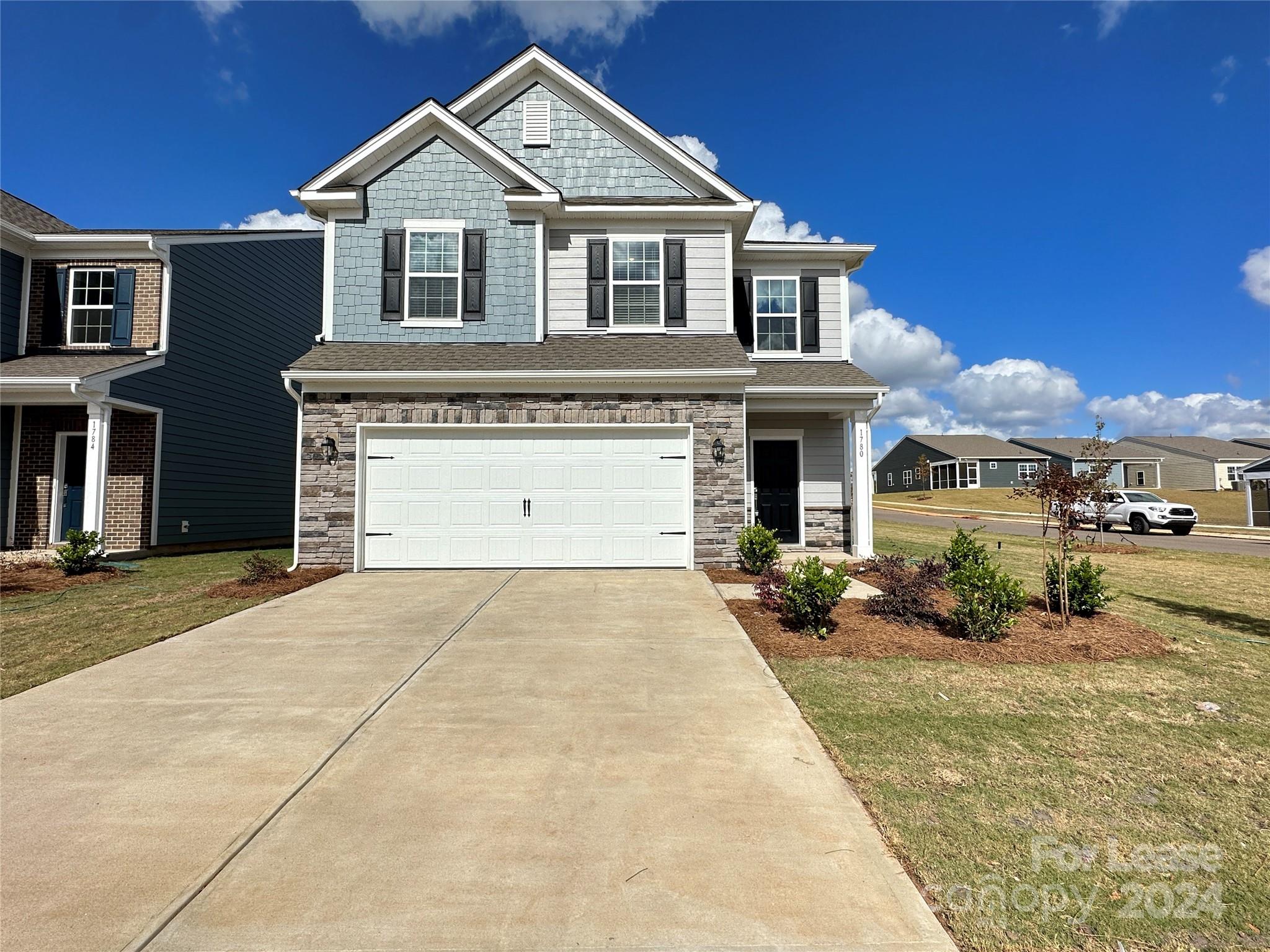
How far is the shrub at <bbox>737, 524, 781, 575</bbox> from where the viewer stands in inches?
388

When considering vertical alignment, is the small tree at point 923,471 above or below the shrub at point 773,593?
above

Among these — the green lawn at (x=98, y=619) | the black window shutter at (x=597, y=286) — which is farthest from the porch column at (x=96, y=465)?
the black window shutter at (x=597, y=286)

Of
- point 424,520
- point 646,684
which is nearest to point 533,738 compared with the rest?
point 646,684

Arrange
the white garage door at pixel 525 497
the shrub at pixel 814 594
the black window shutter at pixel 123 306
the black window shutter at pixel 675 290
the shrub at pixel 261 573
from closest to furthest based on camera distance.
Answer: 1. the shrub at pixel 814 594
2. the shrub at pixel 261 573
3. the white garage door at pixel 525 497
4. the black window shutter at pixel 675 290
5. the black window shutter at pixel 123 306

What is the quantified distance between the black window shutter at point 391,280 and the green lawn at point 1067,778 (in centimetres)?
939

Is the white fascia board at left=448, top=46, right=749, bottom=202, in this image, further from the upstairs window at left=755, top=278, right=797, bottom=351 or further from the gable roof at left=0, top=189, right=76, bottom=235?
the gable roof at left=0, top=189, right=76, bottom=235

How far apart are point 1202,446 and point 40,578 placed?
71549mm

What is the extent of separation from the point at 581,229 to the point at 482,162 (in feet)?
6.94

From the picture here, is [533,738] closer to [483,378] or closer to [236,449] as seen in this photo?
[483,378]

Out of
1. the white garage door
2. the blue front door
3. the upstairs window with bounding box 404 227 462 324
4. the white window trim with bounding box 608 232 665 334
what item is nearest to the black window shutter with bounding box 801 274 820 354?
the white window trim with bounding box 608 232 665 334

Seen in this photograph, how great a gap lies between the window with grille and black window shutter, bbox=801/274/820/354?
23.8 feet

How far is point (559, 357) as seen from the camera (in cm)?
1092

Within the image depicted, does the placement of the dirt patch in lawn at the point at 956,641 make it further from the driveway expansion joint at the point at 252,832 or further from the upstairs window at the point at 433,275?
the upstairs window at the point at 433,275

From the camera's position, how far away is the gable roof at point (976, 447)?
49312mm
